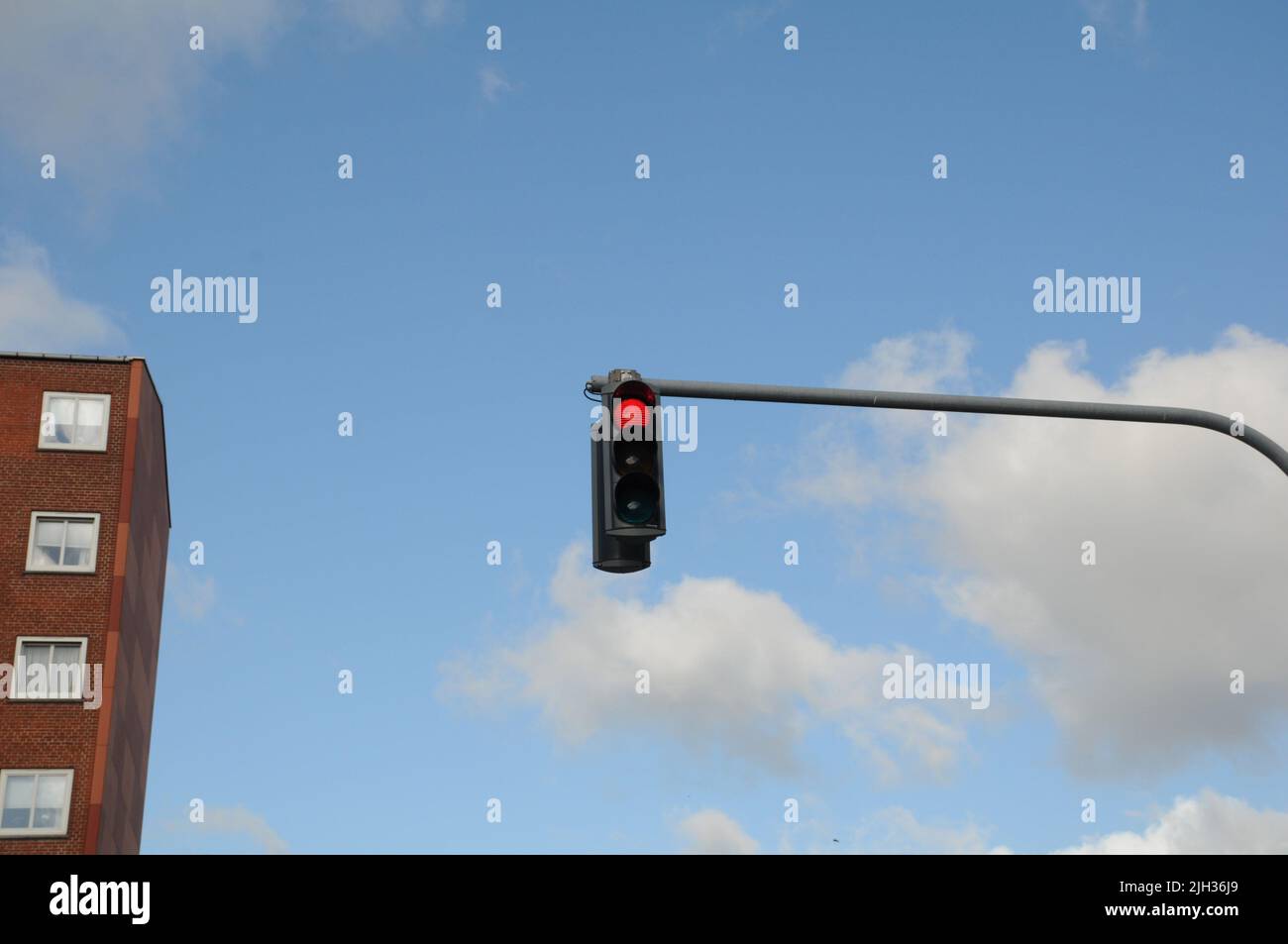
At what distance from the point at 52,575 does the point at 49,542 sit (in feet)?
3.12

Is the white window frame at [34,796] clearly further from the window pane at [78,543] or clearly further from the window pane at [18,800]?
the window pane at [78,543]

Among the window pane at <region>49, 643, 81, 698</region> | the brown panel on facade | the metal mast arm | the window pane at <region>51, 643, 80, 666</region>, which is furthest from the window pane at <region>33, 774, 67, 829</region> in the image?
the metal mast arm

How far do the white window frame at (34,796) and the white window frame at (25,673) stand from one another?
1.80 m

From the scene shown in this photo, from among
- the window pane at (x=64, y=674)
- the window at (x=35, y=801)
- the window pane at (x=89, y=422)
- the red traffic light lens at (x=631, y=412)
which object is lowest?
the red traffic light lens at (x=631, y=412)

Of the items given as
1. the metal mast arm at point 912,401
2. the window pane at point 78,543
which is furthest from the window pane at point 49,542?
the metal mast arm at point 912,401

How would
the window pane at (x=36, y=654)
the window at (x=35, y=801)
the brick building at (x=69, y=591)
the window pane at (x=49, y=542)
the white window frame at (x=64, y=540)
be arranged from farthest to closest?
the window pane at (x=49, y=542)
the white window frame at (x=64, y=540)
the window pane at (x=36, y=654)
the brick building at (x=69, y=591)
the window at (x=35, y=801)

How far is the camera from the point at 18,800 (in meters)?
36.3

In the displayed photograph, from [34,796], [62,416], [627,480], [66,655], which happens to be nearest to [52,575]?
[66,655]

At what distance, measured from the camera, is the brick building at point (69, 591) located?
36.6m

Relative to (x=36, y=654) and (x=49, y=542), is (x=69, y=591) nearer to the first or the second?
(x=49, y=542)
